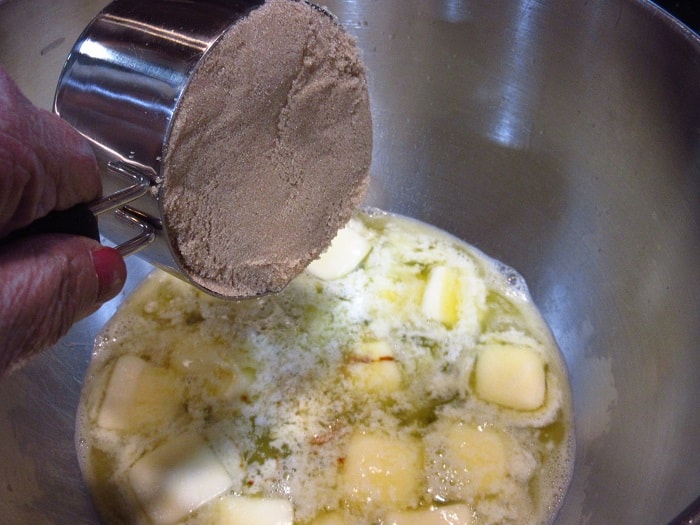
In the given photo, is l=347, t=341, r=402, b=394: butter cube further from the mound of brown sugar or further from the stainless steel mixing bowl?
the stainless steel mixing bowl

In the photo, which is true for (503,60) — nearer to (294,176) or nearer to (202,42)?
(294,176)

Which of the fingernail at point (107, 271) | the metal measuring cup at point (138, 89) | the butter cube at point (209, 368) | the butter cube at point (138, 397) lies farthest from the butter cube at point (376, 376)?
the fingernail at point (107, 271)

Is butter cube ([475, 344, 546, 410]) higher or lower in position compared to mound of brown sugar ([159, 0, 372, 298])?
lower

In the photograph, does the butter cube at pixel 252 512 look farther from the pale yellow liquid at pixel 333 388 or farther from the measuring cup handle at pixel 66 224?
the measuring cup handle at pixel 66 224

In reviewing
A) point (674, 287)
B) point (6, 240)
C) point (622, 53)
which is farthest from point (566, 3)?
point (6, 240)

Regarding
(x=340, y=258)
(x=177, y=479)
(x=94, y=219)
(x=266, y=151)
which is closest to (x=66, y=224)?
(x=94, y=219)

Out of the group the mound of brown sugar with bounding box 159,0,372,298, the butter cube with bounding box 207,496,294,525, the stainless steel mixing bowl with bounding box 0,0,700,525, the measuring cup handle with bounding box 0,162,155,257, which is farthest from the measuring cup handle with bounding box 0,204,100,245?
the butter cube with bounding box 207,496,294,525

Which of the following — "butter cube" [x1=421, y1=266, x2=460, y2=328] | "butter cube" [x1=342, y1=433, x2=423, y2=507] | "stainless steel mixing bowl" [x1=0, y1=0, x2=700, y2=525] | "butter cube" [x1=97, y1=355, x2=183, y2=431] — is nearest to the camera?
"stainless steel mixing bowl" [x1=0, y1=0, x2=700, y2=525]

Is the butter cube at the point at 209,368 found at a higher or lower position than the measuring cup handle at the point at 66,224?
lower
